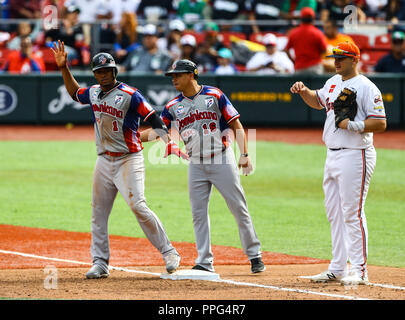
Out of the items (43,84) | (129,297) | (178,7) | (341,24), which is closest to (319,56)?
(341,24)

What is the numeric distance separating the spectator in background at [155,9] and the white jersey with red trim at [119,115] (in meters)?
14.3

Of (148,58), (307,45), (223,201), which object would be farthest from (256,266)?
(148,58)

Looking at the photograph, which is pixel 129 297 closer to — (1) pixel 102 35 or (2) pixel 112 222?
(2) pixel 112 222

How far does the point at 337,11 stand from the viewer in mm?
19438

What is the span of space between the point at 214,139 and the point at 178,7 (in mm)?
14349

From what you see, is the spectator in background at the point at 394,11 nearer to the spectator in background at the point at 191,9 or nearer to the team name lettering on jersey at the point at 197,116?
the spectator in background at the point at 191,9

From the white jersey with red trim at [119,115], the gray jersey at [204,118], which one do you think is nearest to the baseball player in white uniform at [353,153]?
the gray jersey at [204,118]

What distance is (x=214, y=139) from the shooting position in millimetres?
7305

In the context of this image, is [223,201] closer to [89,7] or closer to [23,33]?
[23,33]

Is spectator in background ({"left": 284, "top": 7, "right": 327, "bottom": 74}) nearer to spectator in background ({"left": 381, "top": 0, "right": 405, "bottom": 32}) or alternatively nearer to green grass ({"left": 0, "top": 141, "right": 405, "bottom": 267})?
green grass ({"left": 0, "top": 141, "right": 405, "bottom": 267})

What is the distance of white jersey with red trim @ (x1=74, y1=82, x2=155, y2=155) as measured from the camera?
7.14 metres

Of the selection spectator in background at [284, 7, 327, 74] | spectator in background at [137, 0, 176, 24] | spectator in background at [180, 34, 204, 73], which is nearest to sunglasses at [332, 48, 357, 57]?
spectator in background at [284, 7, 327, 74]

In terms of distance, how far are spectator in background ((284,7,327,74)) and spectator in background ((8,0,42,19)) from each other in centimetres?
742

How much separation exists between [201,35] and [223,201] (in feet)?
30.2
